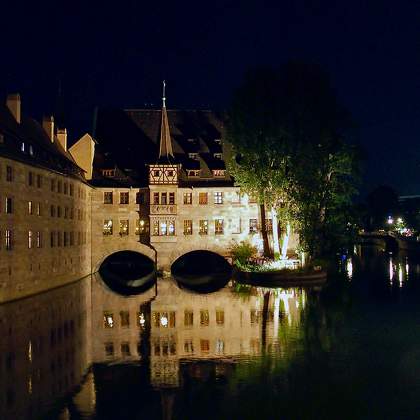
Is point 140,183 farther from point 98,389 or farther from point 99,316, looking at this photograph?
point 98,389

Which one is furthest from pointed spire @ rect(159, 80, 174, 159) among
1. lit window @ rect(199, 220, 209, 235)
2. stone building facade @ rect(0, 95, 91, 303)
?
stone building facade @ rect(0, 95, 91, 303)

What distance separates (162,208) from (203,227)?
5023mm

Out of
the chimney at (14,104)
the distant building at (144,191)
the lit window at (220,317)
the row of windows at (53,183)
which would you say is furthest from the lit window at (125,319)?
the chimney at (14,104)

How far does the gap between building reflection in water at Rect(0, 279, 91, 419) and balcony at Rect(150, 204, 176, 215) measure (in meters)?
21.7

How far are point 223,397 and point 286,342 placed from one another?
358 inches

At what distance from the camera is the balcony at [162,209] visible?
64688 millimetres

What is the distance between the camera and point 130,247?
2621 inches

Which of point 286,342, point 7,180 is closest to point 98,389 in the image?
point 286,342

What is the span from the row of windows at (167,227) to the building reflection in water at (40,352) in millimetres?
22023

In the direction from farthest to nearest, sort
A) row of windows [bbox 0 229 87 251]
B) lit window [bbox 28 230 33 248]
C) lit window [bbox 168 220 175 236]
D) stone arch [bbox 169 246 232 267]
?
stone arch [bbox 169 246 232 267]
lit window [bbox 168 220 175 236]
lit window [bbox 28 230 33 248]
row of windows [bbox 0 229 87 251]

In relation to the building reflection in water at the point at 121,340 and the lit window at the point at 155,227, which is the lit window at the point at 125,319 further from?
the lit window at the point at 155,227

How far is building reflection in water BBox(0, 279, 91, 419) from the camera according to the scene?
19.8 meters

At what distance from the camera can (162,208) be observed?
213ft

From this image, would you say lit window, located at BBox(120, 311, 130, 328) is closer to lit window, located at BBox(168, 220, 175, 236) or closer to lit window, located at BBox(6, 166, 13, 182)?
lit window, located at BBox(6, 166, 13, 182)
